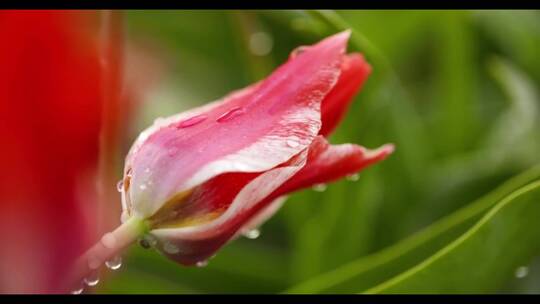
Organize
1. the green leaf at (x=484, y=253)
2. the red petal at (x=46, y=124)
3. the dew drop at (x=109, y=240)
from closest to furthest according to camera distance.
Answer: the red petal at (x=46, y=124)
the dew drop at (x=109, y=240)
the green leaf at (x=484, y=253)

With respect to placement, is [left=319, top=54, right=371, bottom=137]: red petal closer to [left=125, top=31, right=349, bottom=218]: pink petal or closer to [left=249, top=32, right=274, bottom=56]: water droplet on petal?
[left=125, top=31, right=349, bottom=218]: pink petal

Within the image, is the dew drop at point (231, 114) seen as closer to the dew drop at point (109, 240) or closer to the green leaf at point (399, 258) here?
the dew drop at point (109, 240)

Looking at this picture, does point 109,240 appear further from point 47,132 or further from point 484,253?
point 484,253

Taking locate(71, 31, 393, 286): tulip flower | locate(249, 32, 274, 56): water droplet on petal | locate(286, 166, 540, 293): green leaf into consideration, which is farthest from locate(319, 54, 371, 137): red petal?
locate(249, 32, 274, 56): water droplet on petal

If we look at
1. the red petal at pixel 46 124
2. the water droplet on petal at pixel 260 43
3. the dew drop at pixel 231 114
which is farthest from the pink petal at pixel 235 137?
the water droplet on petal at pixel 260 43
